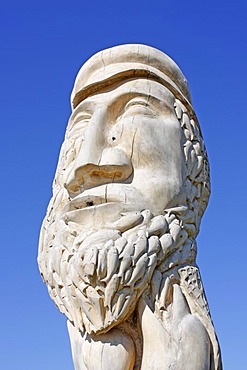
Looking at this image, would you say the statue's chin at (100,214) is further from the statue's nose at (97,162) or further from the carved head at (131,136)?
the statue's nose at (97,162)

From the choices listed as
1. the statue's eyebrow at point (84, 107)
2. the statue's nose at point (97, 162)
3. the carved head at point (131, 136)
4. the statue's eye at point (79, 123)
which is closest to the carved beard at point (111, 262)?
the carved head at point (131, 136)

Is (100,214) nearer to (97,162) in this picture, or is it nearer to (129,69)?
(97,162)

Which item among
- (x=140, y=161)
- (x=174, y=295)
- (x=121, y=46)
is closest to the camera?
(x=174, y=295)

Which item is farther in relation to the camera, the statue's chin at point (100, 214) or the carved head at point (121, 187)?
the statue's chin at point (100, 214)

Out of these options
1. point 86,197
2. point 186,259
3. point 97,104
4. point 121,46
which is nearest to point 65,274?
point 86,197

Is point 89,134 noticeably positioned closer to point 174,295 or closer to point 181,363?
point 174,295

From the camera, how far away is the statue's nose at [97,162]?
3398mm

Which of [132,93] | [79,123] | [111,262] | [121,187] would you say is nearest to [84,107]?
[79,123]

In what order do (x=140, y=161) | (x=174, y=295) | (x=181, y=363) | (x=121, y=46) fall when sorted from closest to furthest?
(x=181, y=363), (x=174, y=295), (x=140, y=161), (x=121, y=46)

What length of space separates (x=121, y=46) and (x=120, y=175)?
91 centimetres

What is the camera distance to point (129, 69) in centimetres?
364

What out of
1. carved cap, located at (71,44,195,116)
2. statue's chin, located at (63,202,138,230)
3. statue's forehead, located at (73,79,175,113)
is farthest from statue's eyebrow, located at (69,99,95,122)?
statue's chin, located at (63,202,138,230)

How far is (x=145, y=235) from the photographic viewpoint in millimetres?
3189

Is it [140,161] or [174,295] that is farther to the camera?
[140,161]
